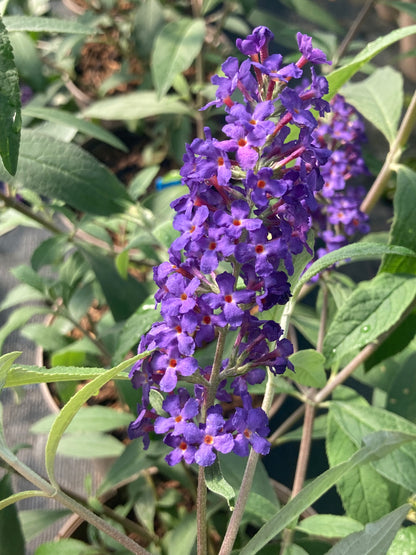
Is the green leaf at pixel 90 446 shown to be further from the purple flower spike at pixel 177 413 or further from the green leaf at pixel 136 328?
the purple flower spike at pixel 177 413

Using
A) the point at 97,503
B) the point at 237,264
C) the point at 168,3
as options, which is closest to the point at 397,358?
the point at 97,503

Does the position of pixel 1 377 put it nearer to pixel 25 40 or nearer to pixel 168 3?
pixel 25 40

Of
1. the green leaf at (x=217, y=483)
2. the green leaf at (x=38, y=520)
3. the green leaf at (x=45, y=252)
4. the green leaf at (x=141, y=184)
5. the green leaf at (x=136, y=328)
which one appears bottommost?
the green leaf at (x=38, y=520)

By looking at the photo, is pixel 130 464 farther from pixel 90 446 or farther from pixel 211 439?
pixel 211 439

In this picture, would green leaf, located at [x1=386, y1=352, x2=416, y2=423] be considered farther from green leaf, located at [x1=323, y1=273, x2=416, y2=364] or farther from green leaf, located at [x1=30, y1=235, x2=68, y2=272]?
green leaf, located at [x1=30, y1=235, x2=68, y2=272]

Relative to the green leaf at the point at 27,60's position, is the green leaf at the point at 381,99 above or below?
above

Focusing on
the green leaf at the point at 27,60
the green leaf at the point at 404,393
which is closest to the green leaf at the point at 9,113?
the green leaf at the point at 404,393

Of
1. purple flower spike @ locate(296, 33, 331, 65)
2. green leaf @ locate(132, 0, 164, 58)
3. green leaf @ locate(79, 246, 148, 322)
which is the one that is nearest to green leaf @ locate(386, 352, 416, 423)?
green leaf @ locate(79, 246, 148, 322)
